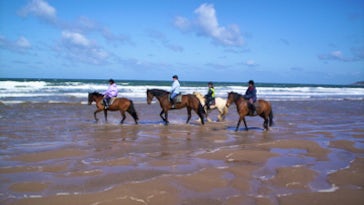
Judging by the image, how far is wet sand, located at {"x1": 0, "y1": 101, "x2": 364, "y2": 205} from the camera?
4.75 meters

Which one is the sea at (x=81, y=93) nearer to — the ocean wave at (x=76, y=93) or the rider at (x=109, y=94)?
the ocean wave at (x=76, y=93)

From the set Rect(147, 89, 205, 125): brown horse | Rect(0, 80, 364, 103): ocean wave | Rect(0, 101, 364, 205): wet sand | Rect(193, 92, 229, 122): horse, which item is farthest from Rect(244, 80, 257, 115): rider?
Rect(0, 80, 364, 103): ocean wave

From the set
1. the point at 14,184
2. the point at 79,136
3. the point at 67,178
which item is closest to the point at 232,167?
the point at 67,178

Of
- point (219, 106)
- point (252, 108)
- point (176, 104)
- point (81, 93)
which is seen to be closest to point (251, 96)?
point (252, 108)

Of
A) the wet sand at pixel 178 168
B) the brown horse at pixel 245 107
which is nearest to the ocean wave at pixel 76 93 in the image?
the brown horse at pixel 245 107

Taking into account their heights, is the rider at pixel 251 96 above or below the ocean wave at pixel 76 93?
above

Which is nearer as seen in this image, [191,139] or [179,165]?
[179,165]

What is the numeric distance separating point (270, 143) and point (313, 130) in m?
3.66

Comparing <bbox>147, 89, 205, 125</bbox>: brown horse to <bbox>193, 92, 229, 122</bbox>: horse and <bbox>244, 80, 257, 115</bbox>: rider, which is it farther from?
<bbox>244, 80, 257, 115</bbox>: rider

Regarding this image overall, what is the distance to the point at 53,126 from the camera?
11.8m

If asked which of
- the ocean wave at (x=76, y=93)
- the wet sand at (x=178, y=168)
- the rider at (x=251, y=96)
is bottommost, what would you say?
the wet sand at (x=178, y=168)

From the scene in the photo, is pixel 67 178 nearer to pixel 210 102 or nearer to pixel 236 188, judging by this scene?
pixel 236 188

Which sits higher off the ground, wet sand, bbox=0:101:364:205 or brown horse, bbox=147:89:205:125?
brown horse, bbox=147:89:205:125

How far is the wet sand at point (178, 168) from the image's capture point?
475 cm
